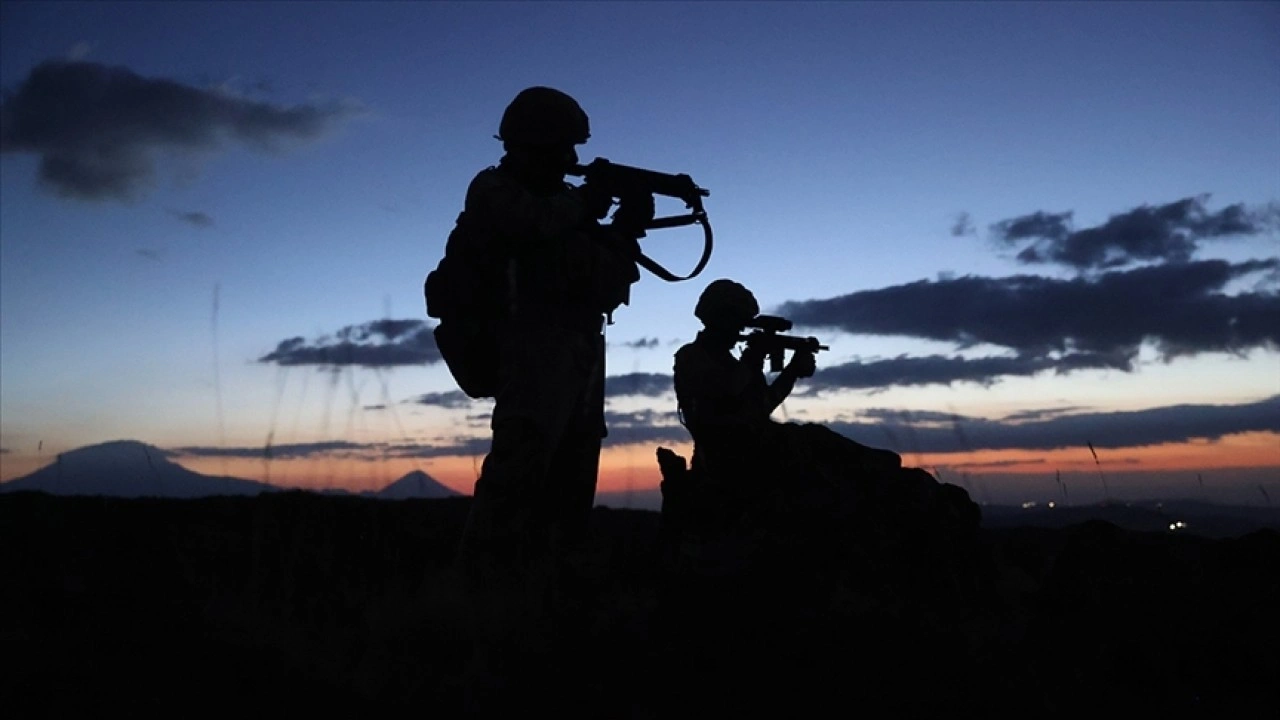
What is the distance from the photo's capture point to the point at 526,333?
15.4 ft

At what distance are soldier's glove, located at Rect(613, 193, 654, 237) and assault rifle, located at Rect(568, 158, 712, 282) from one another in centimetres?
3

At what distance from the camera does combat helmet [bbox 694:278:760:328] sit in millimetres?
7648

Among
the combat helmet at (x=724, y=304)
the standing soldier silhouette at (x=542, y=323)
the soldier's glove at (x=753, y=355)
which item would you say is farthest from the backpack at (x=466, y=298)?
the soldier's glove at (x=753, y=355)

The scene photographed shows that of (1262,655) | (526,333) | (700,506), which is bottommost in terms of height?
(1262,655)

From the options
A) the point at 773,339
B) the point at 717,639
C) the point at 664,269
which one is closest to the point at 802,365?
the point at 773,339

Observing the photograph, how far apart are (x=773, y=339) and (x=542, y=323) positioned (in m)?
3.67

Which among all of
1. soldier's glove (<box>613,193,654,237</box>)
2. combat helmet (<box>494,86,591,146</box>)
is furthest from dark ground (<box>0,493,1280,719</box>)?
combat helmet (<box>494,86,591,146</box>)

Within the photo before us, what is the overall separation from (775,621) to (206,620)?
2.25m

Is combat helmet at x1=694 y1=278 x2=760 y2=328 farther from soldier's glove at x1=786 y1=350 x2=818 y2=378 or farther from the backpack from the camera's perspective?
the backpack

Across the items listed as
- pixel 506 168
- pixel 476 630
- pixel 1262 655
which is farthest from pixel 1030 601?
pixel 506 168

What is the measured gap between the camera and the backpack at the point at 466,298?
4.65m

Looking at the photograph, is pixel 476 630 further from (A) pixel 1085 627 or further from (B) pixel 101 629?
(A) pixel 1085 627

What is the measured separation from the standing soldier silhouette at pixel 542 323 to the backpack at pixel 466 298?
20 mm

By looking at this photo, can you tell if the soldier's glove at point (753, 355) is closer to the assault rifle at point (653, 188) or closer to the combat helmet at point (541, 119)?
the assault rifle at point (653, 188)
